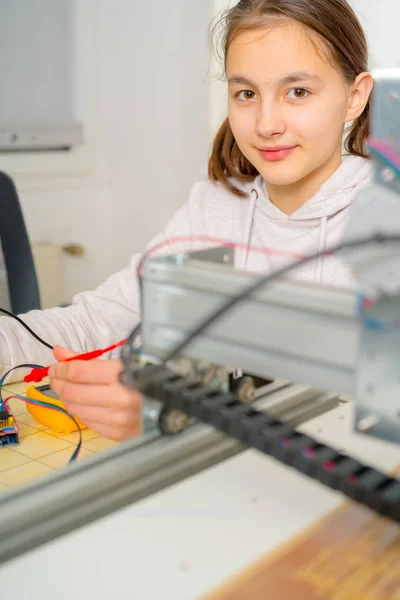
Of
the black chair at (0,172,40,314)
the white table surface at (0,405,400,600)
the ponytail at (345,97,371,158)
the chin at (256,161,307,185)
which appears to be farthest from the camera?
the black chair at (0,172,40,314)

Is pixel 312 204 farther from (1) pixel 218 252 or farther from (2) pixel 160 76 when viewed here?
(2) pixel 160 76

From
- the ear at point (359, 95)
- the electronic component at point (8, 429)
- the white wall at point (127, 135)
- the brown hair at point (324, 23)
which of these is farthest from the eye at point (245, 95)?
the white wall at point (127, 135)

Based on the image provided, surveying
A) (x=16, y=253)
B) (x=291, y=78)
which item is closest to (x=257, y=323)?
(x=291, y=78)

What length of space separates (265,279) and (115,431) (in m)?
0.30

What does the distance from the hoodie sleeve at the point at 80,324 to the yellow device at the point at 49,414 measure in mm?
157

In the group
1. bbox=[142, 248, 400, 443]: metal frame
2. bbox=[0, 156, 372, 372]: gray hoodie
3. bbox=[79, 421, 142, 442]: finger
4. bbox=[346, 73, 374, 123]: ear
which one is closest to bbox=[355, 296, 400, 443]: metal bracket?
bbox=[142, 248, 400, 443]: metal frame

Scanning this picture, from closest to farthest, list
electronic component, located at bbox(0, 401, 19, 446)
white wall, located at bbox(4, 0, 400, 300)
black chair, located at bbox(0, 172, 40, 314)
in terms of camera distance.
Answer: electronic component, located at bbox(0, 401, 19, 446), black chair, located at bbox(0, 172, 40, 314), white wall, located at bbox(4, 0, 400, 300)

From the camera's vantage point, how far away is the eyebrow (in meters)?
1.19

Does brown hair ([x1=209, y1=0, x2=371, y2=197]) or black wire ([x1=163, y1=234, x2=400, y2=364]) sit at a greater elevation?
brown hair ([x1=209, y1=0, x2=371, y2=197])

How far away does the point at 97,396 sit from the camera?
2.69 feet

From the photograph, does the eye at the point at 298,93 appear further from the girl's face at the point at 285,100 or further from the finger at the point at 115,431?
the finger at the point at 115,431

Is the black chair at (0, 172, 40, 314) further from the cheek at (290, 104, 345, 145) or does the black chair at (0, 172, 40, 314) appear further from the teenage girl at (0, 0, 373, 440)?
the cheek at (290, 104, 345, 145)

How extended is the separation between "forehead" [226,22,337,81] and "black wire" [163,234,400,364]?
68 cm

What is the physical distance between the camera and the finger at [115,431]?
76cm
